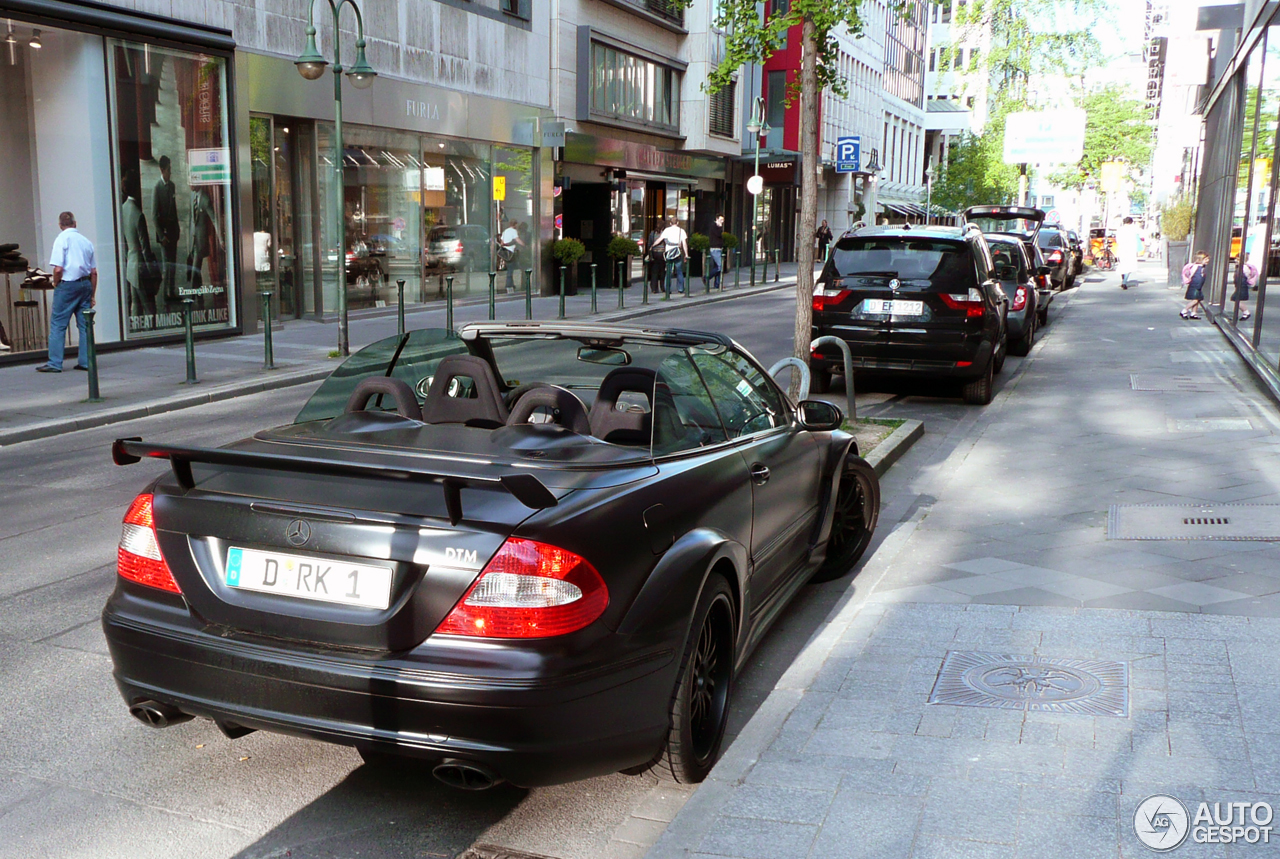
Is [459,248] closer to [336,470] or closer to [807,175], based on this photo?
[807,175]

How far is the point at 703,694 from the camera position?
12.9 feet

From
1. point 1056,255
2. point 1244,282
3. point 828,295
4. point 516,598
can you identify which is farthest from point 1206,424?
point 1056,255


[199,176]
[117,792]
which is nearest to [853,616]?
[117,792]

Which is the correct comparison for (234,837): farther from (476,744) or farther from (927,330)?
(927,330)

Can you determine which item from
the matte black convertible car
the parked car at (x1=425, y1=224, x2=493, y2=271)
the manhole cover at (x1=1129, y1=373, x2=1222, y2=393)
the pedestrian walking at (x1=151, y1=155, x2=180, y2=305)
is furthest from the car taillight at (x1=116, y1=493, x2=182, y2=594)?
the parked car at (x1=425, y1=224, x2=493, y2=271)

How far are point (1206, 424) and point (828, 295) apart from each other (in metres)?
3.79

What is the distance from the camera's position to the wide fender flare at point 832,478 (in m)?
5.63

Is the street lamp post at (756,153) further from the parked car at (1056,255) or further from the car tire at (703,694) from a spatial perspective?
the car tire at (703,694)

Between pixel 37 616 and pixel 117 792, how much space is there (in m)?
2.10

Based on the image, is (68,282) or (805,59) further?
(68,282)

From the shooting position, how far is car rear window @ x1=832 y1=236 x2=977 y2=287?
1202 cm

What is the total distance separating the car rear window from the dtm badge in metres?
9.66

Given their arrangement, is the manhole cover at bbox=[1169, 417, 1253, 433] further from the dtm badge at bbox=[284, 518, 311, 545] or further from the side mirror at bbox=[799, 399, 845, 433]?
the dtm badge at bbox=[284, 518, 311, 545]

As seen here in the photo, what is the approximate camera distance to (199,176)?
58.6 feet
